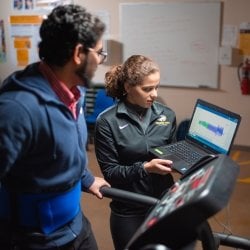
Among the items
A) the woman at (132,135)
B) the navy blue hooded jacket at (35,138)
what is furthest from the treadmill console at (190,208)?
the woman at (132,135)

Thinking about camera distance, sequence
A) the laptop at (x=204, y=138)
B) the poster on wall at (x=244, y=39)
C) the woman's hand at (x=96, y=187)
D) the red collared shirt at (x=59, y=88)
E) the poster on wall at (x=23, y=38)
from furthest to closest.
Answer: the poster on wall at (x=23, y=38) < the poster on wall at (x=244, y=39) < the laptop at (x=204, y=138) < the woman's hand at (x=96, y=187) < the red collared shirt at (x=59, y=88)

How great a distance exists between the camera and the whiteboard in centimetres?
456

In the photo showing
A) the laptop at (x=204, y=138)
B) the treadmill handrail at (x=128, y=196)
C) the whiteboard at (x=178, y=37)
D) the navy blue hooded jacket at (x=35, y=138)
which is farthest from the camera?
the whiteboard at (x=178, y=37)

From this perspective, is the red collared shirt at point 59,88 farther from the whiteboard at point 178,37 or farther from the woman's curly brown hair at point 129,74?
the whiteboard at point 178,37

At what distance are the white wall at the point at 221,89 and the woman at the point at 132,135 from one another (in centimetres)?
287

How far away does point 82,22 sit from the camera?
4.14ft

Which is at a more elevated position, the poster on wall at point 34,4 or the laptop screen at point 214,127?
the poster on wall at point 34,4

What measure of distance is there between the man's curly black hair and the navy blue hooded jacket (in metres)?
0.09

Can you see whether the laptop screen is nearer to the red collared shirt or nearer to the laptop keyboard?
the laptop keyboard

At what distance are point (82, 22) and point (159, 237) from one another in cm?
72

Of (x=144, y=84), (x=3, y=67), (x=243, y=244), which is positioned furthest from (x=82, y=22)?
(x=3, y=67)

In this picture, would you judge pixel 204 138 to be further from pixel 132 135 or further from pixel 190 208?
pixel 190 208

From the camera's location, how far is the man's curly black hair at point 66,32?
1255 mm

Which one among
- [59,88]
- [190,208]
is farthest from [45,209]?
[190,208]
